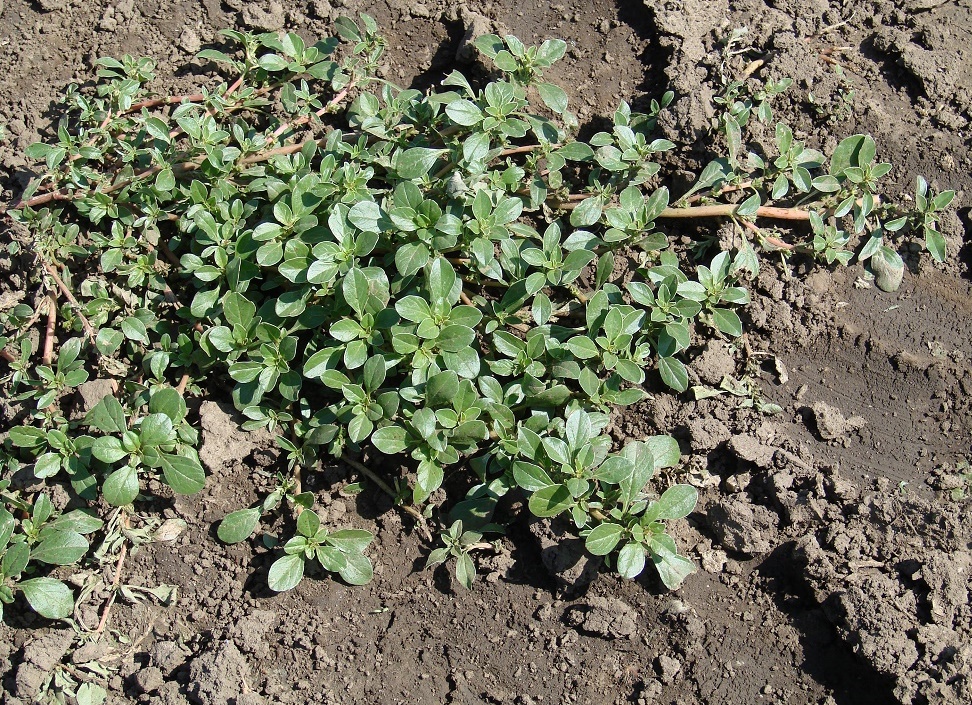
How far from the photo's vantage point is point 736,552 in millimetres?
2787

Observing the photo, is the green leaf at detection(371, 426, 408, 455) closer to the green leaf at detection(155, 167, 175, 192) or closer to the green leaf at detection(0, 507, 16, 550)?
the green leaf at detection(0, 507, 16, 550)

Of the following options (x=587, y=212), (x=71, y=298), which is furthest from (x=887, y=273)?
(x=71, y=298)

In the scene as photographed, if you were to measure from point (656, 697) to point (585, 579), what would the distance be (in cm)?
43

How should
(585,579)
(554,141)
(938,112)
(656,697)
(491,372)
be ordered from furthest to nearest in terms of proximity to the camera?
(938,112)
(554,141)
(491,372)
(585,579)
(656,697)

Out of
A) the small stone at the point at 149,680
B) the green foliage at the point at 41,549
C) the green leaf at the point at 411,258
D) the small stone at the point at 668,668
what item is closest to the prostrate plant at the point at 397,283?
the green leaf at the point at 411,258

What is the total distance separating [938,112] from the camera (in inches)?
140

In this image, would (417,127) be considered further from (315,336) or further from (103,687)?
(103,687)

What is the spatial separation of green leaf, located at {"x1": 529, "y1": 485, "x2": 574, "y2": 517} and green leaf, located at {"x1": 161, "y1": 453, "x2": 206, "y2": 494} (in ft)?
3.65

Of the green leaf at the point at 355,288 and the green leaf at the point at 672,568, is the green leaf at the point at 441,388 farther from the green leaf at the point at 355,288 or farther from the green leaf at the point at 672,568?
the green leaf at the point at 672,568

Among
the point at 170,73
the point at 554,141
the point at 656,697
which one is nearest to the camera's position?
the point at 656,697

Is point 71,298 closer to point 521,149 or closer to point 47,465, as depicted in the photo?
point 47,465

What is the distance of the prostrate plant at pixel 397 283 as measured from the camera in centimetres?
272

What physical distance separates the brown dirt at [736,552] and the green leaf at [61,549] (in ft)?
0.85

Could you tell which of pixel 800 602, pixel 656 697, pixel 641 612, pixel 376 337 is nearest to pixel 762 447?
pixel 800 602
